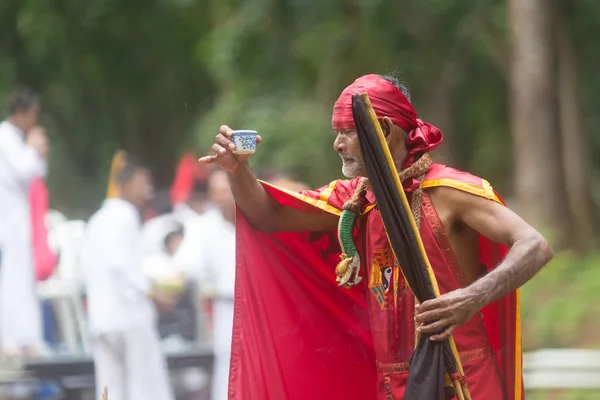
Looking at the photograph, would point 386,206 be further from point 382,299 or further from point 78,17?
point 78,17

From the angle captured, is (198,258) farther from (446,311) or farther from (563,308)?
(446,311)

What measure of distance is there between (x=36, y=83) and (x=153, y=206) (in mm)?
6520

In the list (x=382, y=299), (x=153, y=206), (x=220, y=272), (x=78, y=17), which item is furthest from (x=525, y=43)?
(x=382, y=299)

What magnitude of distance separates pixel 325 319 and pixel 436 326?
111 cm

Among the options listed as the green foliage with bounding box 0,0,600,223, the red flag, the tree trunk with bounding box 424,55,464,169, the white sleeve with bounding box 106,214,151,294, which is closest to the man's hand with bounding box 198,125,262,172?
the red flag

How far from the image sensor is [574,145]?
579 inches

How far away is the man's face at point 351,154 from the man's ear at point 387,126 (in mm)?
107

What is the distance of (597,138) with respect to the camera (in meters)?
18.0

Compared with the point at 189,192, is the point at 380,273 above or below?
below

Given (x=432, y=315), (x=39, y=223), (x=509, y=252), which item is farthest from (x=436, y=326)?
(x=39, y=223)

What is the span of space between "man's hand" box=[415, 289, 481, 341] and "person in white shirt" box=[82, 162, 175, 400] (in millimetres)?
5051

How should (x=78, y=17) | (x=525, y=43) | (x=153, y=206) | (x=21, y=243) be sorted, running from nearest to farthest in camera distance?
(x=21, y=243)
(x=525, y=43)
(x=153, y=206)
(x=78, y=17)

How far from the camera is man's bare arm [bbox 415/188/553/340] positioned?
3678mm

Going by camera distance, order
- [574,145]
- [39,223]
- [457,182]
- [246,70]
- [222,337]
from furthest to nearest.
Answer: [246,70] → [574,145] → [39,223] → [222,337] → [457,182]
